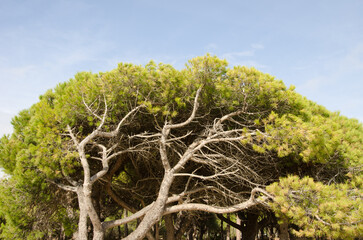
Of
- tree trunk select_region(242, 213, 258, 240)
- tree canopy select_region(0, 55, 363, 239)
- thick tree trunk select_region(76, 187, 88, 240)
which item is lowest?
tree trunk select_region(242, 213, 258, 240)

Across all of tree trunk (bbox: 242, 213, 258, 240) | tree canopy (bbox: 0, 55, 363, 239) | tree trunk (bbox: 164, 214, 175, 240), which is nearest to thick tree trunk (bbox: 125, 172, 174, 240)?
tree canopy (bbox: 0, 55, 363, 239)

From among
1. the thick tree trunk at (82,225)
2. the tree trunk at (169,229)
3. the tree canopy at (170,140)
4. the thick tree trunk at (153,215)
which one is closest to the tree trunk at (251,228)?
the tree canopy at (170,140)

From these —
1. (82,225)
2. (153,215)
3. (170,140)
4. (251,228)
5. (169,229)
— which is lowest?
(251,228)

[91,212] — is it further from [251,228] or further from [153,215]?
[251,228]

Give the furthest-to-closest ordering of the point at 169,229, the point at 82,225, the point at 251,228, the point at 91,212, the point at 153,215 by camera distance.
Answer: the point at 251,228 → the point at 169,229 → the point at 153,215 → the point at 82,225 → the point at 91,212

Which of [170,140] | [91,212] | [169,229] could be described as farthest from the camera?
[169,229]

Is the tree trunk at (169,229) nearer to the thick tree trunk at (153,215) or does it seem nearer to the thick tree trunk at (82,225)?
the thick tree trunk at (153,215)

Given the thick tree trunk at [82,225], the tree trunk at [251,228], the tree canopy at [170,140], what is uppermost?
the tree canopy at [170,140]

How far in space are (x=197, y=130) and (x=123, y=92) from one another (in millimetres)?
2572

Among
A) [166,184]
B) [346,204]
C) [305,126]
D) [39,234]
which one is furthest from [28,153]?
[346,204]

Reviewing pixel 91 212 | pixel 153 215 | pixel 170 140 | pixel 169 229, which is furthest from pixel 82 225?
pixel 169 229

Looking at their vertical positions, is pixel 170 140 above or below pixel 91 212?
above

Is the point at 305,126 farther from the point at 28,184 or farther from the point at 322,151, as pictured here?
the point at 28,184

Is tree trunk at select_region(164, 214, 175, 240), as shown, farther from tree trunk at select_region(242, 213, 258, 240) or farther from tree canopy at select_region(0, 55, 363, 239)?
tree trunk at select_region(242, 213, 258, 240)
